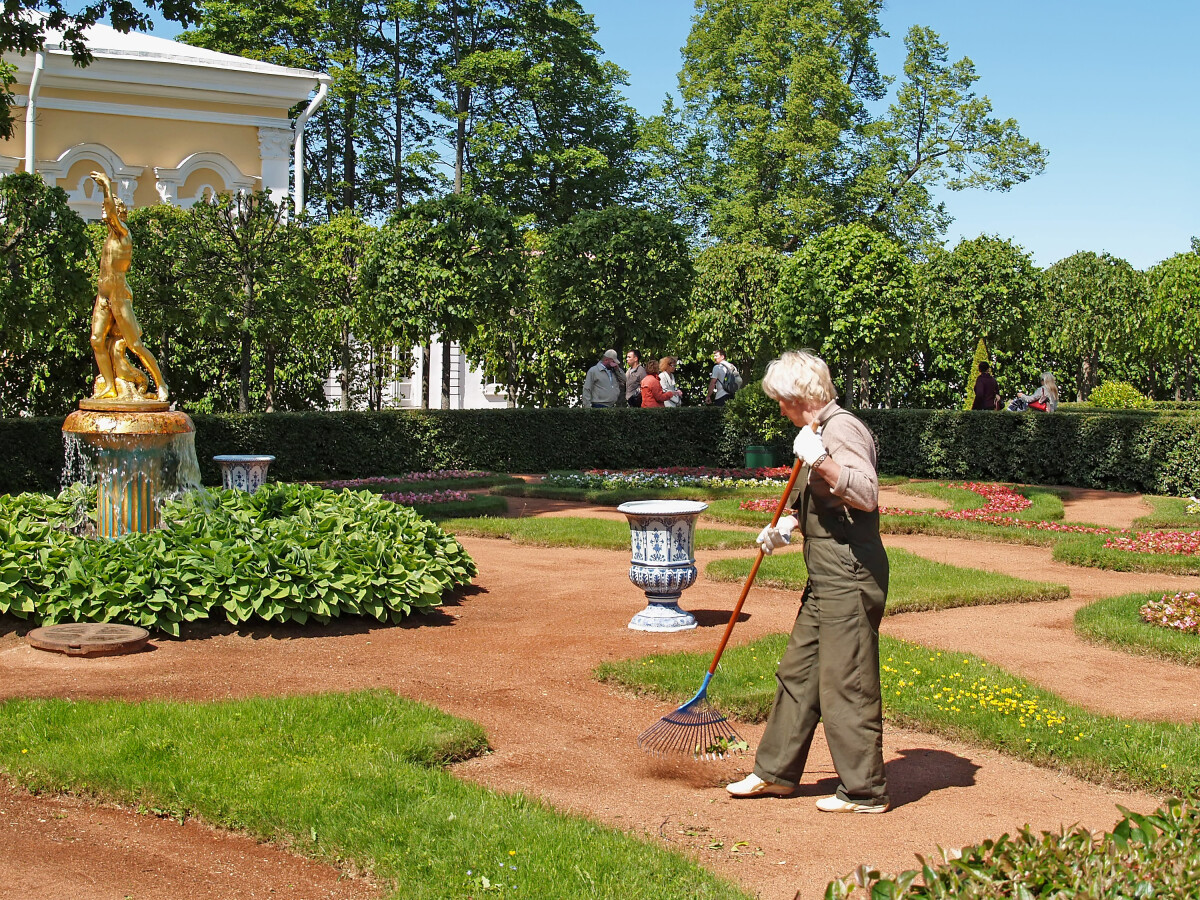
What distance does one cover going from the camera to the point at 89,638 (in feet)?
21.6

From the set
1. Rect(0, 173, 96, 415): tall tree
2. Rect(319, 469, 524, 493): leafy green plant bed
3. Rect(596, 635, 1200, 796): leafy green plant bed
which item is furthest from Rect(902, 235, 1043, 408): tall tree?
Rect(596, 635, 1200, 796): leafy green plant bed

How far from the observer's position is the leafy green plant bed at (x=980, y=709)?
4.80 m

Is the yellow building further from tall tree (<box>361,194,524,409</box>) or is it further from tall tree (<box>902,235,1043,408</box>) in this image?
tall tree (<box>902,235,1043,408</box>)

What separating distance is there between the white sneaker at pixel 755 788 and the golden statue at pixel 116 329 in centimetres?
587

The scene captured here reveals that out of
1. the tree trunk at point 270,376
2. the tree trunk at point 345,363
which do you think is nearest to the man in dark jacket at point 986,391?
the tree trunk at point 345,363

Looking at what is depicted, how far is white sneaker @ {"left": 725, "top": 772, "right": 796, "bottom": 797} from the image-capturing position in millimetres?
4457

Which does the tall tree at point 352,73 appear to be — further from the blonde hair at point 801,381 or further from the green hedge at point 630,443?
the blonde hair at point 801,381

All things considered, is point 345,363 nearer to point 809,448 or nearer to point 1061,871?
point 809,448

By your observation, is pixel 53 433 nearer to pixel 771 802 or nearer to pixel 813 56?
pixel 771 802

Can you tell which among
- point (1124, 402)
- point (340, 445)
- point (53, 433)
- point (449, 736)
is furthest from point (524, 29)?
point (449, 736)

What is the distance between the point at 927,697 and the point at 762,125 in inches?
1182

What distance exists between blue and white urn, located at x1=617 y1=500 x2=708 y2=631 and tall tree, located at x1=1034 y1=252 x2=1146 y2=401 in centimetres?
2085

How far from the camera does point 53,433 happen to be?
12.6 metres

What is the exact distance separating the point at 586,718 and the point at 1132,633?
11.6 ft
